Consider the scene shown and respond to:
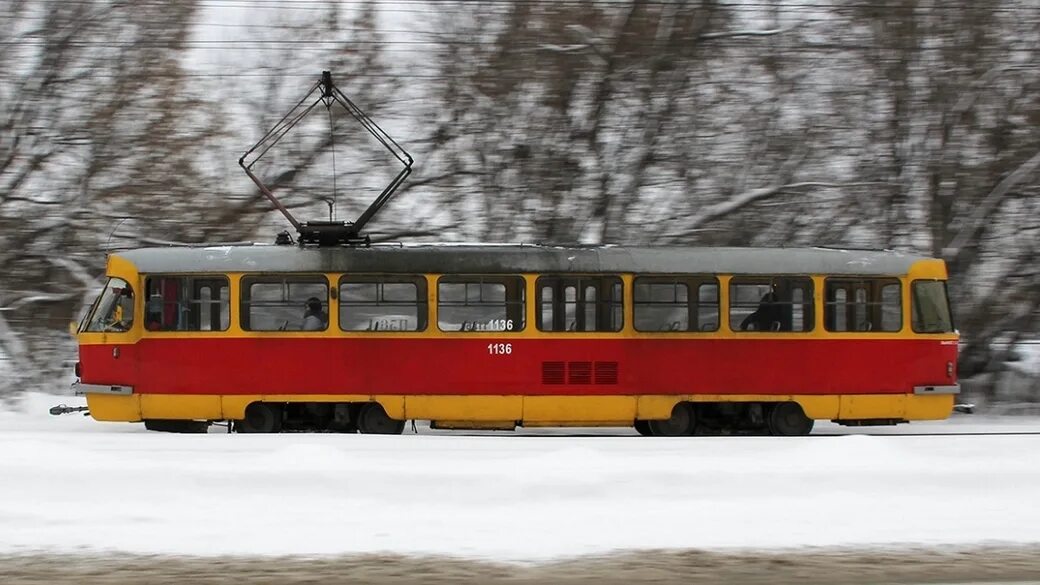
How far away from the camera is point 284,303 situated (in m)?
16.0

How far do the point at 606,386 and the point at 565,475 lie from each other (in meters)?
6.25

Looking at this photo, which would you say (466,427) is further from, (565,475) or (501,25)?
(501,25)

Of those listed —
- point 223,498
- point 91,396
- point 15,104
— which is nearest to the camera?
point 223,498

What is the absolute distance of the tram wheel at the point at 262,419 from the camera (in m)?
16.1

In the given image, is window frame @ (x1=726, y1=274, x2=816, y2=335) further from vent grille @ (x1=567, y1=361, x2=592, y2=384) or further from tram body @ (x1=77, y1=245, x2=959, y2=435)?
vent grille @ (x1=567, y1=361, x2=592, y2=384)

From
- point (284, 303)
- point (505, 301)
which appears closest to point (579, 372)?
point (505, 301)

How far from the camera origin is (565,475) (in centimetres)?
996

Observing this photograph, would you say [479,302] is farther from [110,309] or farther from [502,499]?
[502,499]

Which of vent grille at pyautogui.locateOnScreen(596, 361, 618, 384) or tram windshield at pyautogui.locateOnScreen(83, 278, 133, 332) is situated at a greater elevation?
tram windshield at pyautogui.locateOnScreen(83, 278, 133, 332)

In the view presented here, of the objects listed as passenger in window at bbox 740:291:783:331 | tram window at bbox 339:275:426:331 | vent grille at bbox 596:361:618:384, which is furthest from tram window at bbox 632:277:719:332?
tram window at bbox 339:275:426:331

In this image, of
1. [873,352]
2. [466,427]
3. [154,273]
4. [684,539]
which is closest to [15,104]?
[154,273]

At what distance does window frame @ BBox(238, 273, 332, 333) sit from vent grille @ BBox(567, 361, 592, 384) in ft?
10.3

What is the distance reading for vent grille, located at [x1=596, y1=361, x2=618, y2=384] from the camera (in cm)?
1612

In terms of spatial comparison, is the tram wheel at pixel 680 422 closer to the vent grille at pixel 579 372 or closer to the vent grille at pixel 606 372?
the vent grille at pixel 606 372
